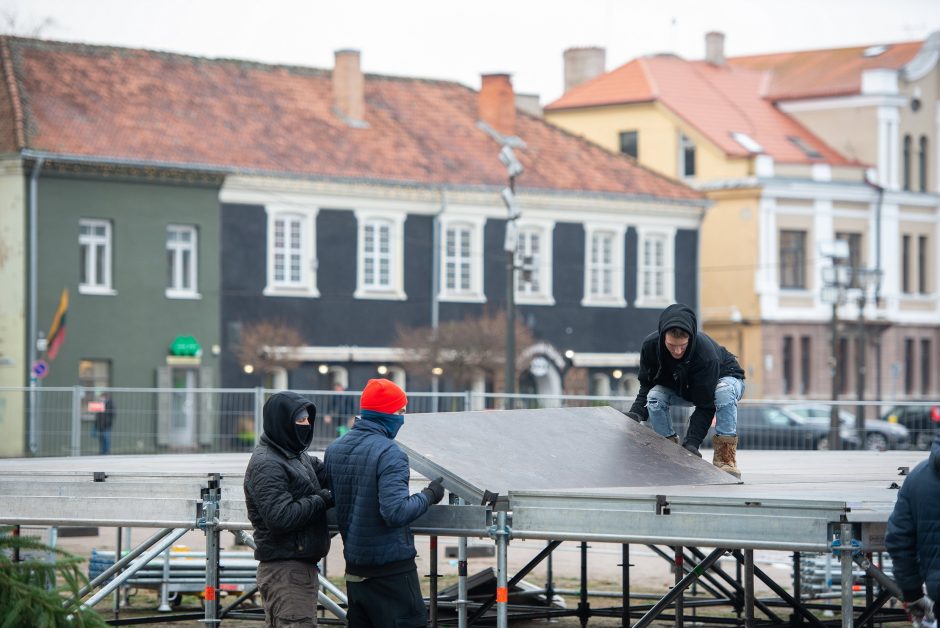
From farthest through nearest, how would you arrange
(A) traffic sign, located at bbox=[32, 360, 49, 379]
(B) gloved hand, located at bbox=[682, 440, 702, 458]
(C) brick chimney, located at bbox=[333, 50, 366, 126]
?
(C) brick chimney, located at bbox=[333, 50, 366, 126] < (A) traffic sign, located at bbox=[32, 360, 49, 379] < (B) gloved hand, located at bbox=[682, 440, 702, 458]

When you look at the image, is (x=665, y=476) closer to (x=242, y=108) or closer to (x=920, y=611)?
(x=920, y=611)

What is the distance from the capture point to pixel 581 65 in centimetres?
7275

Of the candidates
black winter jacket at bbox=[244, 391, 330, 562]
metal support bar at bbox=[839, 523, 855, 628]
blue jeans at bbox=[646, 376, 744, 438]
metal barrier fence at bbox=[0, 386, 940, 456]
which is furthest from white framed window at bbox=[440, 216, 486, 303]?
metal support bar at bbox=[839, 523, 855, 628]

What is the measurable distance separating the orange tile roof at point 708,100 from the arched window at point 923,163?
168 inches

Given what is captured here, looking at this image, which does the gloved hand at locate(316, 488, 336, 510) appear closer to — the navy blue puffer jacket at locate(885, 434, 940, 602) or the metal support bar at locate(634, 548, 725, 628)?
the metal support bar at locate(634, 548, 725, 628)

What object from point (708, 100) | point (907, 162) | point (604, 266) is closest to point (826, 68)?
point (907, 162)

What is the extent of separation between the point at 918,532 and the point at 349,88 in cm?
4588

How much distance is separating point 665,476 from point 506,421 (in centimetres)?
131

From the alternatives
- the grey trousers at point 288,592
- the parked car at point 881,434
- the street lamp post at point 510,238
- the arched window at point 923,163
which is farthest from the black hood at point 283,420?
the arched window at point 923,163

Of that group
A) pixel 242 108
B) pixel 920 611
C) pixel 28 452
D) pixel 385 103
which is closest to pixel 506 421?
pixel 920 611

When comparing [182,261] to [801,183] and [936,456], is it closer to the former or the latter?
[801,183]

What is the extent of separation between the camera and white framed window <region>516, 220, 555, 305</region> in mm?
55344

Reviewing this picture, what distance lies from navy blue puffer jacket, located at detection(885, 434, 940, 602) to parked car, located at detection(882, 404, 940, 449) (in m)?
25.2

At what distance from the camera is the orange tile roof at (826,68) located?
6894cm
